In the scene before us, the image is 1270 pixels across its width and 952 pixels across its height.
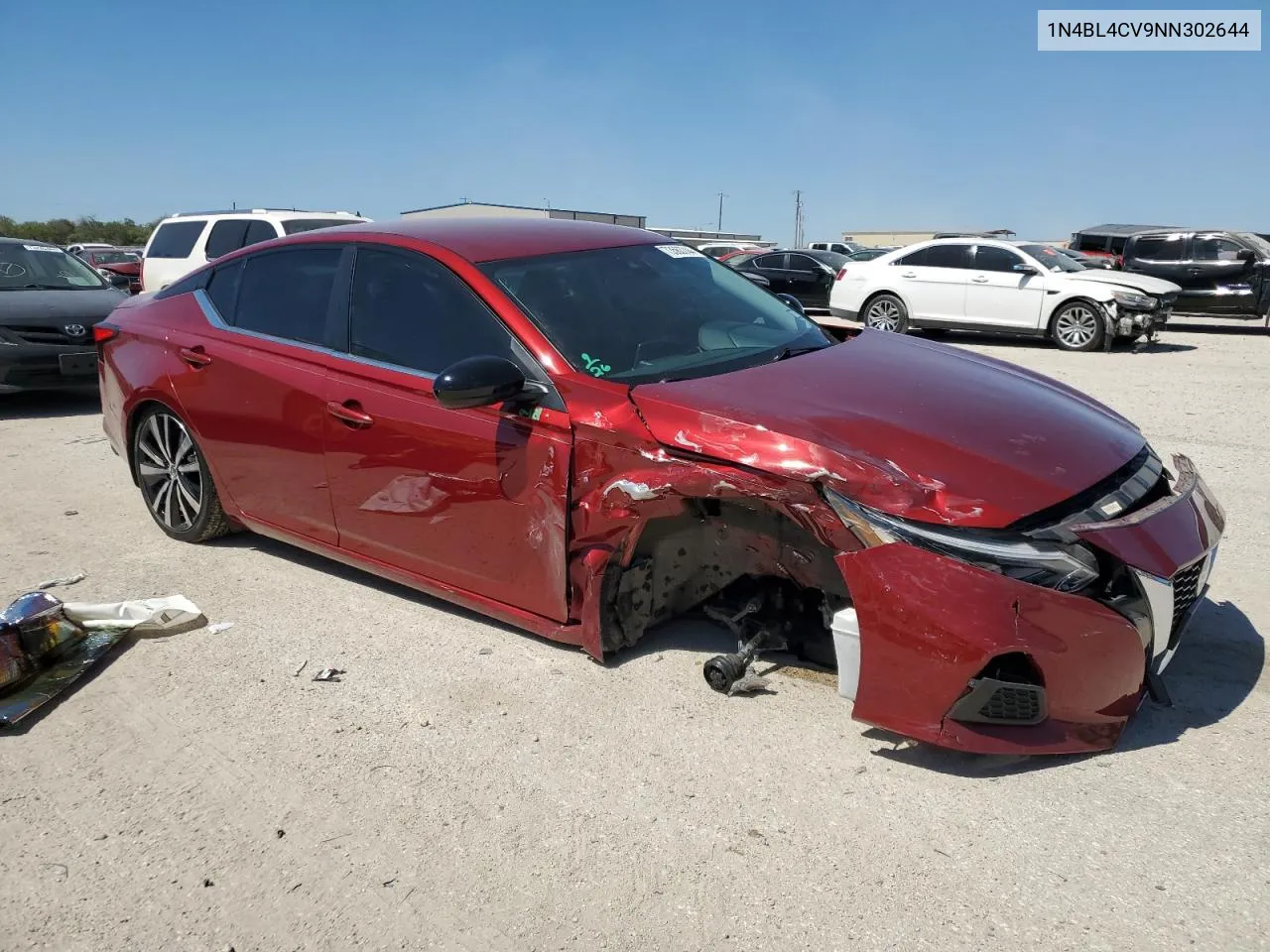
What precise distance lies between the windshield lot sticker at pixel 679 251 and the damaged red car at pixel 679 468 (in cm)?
3

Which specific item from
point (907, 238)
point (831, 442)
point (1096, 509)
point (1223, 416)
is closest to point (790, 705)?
point (831, 442)

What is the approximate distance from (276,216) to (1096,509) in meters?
11.7

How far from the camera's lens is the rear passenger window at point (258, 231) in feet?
40.4

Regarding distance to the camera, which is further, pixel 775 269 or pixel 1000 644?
pixel 775 269

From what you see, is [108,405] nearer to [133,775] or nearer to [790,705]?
[133,775]

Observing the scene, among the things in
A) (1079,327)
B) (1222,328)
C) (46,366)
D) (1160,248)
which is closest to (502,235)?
(46,366)

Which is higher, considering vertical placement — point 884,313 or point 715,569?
point 884,313

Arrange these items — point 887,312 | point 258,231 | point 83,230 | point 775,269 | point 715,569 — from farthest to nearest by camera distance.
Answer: point 83,230 < point 775,269 < point 887,312 < point 258,231 < point 715,569

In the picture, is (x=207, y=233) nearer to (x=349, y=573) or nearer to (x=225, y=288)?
(x=225, y=288)

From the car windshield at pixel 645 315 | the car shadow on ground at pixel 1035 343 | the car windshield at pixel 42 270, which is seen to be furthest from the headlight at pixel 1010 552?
the car shadow on ground at pixel 1035 343

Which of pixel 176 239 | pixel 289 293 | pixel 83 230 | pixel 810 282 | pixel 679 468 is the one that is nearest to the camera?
pixel 679 468

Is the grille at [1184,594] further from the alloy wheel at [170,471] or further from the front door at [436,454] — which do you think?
the alloy wheel at [170,471]

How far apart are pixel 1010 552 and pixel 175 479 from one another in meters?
4.08

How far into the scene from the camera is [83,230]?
228 ft
